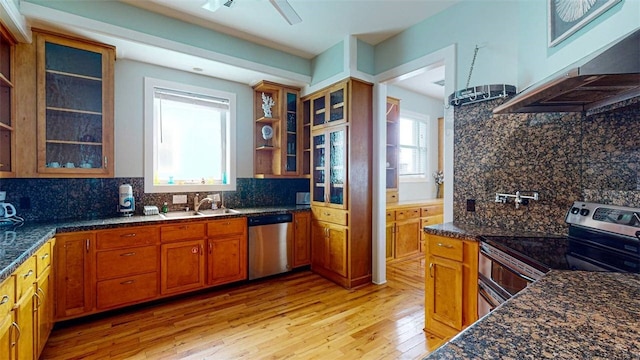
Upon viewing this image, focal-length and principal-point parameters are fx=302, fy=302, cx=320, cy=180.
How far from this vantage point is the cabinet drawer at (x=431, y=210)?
4.75 metres

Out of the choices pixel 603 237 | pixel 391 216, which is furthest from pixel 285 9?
pixel 391 216

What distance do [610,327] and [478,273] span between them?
135 cm

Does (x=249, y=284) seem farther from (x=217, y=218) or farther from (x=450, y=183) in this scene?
(x=450, y=183)

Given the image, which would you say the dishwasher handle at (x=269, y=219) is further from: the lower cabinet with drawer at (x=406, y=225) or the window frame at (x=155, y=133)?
the lower cabinet with drawer at (x=406, y=225)

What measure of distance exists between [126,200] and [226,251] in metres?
1.14

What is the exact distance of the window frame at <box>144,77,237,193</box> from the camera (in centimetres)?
341

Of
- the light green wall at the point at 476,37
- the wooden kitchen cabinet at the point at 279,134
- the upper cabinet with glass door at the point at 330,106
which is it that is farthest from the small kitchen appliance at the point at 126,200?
the light green wall at the point at 476,37

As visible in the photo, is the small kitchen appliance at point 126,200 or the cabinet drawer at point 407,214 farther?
the cabinet drawer at point 407,214

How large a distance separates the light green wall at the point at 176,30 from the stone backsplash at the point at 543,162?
222cm

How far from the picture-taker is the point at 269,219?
364cm

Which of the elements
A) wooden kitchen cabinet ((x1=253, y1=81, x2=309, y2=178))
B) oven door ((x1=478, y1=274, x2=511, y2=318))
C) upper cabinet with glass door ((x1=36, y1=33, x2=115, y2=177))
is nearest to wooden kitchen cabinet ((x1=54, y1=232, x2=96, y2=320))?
upper cabinet with glass door ((x1=36, y1=33, x2=115, y2=177))

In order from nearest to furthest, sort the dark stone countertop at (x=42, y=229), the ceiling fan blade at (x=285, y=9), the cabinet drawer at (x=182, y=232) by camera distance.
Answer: the dark stone countertop at (x=42, y=229) < the ceiling fan blade at (x=285, y=9) < the cabinet drawer at (x=182, y=232)

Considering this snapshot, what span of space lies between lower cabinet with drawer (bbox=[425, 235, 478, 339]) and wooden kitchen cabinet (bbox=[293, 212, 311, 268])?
1.85 meters

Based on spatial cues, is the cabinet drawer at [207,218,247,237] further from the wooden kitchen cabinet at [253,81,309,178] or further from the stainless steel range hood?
the stainless steel range hood
